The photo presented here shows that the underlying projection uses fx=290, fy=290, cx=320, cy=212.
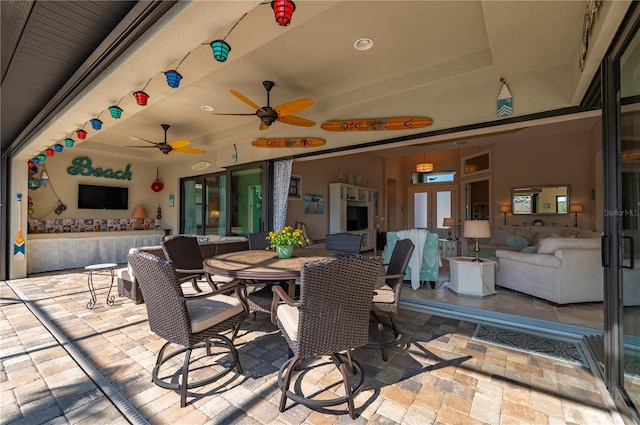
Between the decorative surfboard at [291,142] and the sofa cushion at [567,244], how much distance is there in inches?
140

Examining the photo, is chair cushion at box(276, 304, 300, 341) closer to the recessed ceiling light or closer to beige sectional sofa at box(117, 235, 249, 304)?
beige sectional sofa at box(117, 235, 249, 304)

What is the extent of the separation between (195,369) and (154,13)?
2.46 m

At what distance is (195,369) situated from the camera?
87.0 inches

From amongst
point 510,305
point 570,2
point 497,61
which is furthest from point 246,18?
point 510,305

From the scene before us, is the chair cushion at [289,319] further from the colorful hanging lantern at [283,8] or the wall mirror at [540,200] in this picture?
the wall mirror at [540,200]

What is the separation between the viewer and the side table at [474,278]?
161 inches

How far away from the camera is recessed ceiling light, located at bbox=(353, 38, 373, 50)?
289 centimetres

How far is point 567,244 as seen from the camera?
12.5 feet

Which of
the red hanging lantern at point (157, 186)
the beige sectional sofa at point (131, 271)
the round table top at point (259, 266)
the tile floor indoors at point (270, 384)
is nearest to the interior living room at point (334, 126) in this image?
the red hanging lantern at point (157, 186)

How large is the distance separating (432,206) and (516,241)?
4.15 metres

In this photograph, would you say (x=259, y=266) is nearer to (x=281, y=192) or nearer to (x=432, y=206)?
(x=281, y=192)

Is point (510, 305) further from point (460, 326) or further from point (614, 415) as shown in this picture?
point (614, 415)

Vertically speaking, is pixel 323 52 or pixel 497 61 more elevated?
pixel 323 52

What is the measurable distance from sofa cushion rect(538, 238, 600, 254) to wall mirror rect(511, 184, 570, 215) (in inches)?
162
